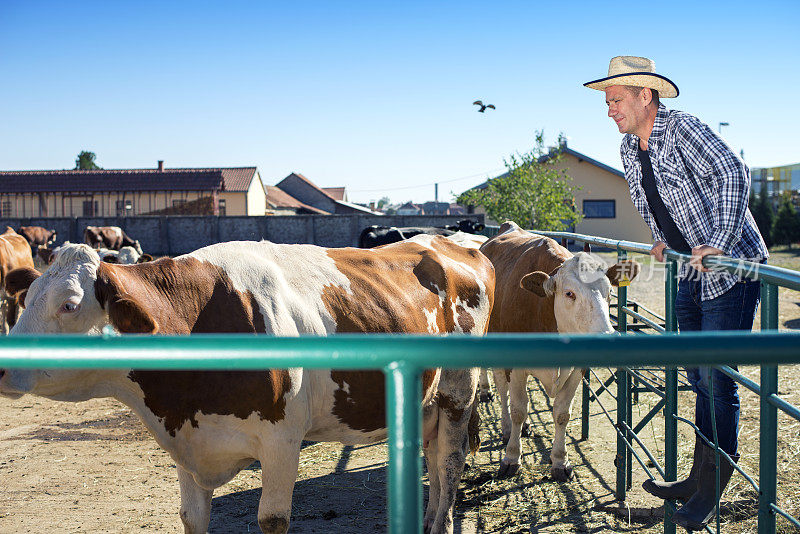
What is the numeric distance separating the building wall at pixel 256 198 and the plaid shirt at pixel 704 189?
150 ft

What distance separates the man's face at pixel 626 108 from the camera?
10.9 feet

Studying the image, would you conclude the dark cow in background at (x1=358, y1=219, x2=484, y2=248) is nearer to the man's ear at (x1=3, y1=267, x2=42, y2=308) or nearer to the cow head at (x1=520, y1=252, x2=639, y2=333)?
the cow head at (x1=520, y1=252, x2=639, y2=333)

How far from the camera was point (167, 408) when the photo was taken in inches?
114

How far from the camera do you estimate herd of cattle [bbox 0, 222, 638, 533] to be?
9.23 feet

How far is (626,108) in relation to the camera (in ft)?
11.0

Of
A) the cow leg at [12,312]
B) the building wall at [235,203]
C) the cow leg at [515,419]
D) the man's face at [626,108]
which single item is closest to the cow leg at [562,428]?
the cow leg at [515,419]

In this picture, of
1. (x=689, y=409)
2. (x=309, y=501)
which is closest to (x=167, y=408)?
(x=309, y=501)

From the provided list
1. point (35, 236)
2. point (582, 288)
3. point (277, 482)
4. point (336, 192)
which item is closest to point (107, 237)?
point (35, 236)

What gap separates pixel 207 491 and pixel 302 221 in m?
24.2

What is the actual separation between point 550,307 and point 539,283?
33cm

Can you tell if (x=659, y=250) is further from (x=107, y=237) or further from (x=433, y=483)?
(x=107, y=237)

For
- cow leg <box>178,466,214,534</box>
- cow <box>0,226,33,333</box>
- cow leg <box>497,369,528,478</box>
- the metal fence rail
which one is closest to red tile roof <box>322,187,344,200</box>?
cow <box>0,226,33,333</box>

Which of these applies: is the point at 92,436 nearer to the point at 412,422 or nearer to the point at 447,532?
the point at 447,532

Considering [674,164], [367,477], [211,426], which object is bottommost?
[367,477]
